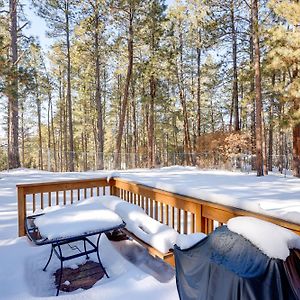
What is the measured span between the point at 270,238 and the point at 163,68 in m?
13.2

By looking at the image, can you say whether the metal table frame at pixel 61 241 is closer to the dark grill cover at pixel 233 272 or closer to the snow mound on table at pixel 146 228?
the snow mound on table at pixel 146 228

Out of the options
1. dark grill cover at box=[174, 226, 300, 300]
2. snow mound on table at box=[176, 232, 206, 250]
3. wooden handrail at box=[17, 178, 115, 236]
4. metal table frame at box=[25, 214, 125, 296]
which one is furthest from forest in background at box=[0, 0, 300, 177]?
dark grill cover at box=[174, 226, 300, 300]

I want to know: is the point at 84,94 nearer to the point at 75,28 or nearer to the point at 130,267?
the point at 75,28

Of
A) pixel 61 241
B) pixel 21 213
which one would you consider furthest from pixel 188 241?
pixel 21 213

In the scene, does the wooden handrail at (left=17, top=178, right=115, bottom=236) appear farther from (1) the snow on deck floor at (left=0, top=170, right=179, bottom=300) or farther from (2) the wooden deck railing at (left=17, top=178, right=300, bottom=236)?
(1) the snow on deck floor at (left=0, top=170, right=179, bottom=300)

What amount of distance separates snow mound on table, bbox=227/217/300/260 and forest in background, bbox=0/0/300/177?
743cm

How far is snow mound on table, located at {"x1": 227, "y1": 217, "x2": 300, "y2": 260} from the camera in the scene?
1.17 meters

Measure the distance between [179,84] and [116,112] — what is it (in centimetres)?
606

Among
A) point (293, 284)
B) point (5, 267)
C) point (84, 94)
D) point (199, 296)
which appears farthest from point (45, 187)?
point (84, 94)

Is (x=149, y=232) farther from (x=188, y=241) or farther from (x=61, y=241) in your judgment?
(x=188, y=241)

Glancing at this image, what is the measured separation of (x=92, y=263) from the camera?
9.80 ft

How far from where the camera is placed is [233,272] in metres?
1.18

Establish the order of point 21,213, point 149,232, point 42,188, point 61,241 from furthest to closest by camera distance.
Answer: point 42,188
point 21,213
point 149,232
point 61,241

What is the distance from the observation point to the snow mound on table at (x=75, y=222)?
246 cm
